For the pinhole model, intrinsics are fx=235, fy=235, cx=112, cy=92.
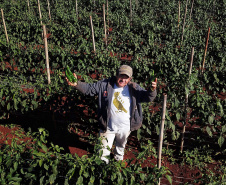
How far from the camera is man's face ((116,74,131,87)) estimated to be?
3.25m

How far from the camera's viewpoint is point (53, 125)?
5.18 m

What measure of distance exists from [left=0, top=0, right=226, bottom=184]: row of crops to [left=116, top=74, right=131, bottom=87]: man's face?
0.49 metres

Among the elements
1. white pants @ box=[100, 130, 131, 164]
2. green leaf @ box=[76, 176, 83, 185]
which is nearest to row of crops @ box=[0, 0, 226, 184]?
white pants @ box=[100, 130, 131, 164]

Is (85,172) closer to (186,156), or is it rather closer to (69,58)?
(186,156)

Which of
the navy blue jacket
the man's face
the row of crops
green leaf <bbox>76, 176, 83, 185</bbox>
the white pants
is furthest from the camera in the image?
the row of crops

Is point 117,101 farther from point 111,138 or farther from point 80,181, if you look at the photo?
point 80,181

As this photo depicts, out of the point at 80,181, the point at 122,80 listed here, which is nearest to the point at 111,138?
the point at 122,80

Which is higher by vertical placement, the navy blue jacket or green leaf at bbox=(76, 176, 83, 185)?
the navy blue jacket

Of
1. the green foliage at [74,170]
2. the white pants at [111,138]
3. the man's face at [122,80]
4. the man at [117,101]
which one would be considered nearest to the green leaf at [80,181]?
the green foliage at [74,170]

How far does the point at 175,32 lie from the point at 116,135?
764 centimetres

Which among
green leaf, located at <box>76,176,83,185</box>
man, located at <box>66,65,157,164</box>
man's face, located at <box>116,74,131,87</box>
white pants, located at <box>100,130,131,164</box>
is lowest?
green leaf, located at <box>76,176,83,185</box>

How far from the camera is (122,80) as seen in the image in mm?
3289

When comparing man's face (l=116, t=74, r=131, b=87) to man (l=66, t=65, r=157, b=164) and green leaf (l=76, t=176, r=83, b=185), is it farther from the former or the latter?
green leaf (l=76, t=176, r=83, b=185)

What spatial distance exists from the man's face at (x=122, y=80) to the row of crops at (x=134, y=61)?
0.49 m
